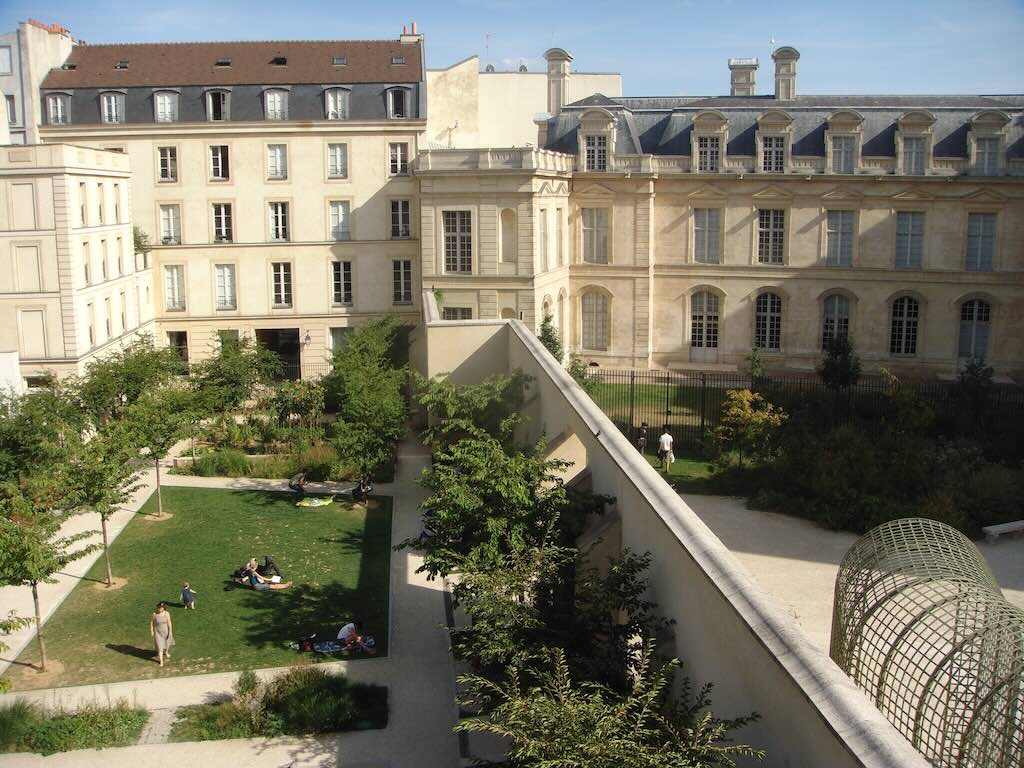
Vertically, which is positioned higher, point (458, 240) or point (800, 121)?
point (800, 121)

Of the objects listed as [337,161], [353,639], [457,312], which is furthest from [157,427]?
[337,161]

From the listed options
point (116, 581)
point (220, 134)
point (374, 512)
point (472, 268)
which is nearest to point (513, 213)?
point (472, 268)

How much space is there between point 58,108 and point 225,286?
840cm

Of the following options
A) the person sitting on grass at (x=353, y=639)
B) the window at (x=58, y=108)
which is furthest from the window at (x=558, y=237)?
the person sitting on grass at (x=353, y=639)

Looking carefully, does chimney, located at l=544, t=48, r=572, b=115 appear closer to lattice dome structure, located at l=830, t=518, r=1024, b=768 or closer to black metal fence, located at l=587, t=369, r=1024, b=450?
black metal fence, located at l=587, t=369, r=1024, b=450

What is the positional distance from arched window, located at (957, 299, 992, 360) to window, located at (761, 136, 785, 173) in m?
8.22

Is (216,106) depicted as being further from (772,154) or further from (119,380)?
(772,154)

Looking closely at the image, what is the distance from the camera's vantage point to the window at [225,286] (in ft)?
129

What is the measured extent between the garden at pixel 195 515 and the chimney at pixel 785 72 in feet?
60.5

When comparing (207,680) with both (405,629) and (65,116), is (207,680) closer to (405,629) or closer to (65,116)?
(405,629)

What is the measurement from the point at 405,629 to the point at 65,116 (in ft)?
93.2

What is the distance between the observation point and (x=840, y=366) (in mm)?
35062

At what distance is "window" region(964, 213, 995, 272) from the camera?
125 ft

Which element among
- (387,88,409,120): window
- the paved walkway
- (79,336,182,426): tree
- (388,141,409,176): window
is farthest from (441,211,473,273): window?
the paved walkway
